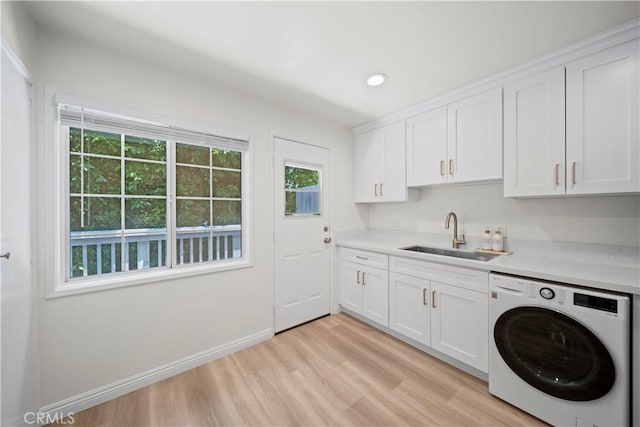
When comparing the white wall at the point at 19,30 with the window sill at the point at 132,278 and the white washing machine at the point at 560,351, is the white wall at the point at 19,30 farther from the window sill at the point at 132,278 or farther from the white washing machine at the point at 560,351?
the white washing machine at the point at 560,351

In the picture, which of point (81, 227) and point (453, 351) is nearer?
point (81, 227)

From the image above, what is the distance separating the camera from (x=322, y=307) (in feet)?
9.65

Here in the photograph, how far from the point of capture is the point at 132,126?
5.87ft

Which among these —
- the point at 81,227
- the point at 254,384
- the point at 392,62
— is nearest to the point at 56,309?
the point at 81,227

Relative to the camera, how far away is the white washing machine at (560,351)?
50.3 inches

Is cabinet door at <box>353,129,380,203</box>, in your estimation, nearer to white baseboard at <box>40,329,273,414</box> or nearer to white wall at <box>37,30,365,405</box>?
white wall at <box>37,30,365,405</box>

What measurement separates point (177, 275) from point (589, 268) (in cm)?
287

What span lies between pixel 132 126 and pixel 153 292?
1.23m

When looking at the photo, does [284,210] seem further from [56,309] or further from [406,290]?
[56,309]

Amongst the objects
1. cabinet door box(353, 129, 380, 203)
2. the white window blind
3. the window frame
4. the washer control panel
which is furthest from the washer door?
the white window blind

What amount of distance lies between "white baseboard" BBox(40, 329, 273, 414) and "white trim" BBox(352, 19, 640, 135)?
281 centimetres

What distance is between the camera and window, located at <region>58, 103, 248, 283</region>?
165 cm

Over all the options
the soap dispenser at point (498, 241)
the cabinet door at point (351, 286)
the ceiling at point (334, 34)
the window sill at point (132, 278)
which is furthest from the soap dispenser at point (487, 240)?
the window sill at point (132, 278)

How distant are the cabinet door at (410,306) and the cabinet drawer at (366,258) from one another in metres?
0.14
